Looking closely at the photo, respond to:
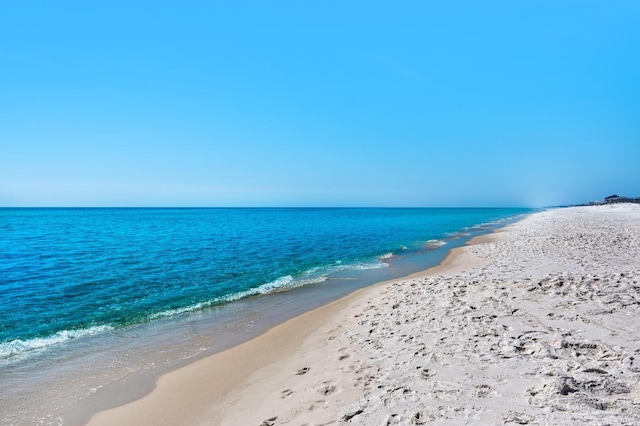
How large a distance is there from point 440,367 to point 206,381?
178 inches

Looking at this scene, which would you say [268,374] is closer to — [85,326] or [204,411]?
[204,411]

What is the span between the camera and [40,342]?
944 centimetres

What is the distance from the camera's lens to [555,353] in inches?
224

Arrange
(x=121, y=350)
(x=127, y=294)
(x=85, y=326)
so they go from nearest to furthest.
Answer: (x=121, y=350) → (x=85, y=326) → (x=127, y=294)

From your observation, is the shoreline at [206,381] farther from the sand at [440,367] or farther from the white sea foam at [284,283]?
the white sea foam at [284,283]

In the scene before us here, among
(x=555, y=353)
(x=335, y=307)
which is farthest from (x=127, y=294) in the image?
(x=555, y=353)

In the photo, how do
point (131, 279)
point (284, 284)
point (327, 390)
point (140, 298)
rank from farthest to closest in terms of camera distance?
point (131, 279), point (284, 284), point (140, 298), point (327, 390)

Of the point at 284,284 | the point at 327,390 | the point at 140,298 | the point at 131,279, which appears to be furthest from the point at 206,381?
the point at 131,279

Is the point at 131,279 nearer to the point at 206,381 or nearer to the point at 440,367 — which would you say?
the point at 206,381

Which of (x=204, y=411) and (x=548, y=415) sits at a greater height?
(x=548, y=415)

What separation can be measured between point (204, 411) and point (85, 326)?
724cm

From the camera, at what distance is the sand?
4.41 m

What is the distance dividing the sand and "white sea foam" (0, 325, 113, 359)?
4.55m

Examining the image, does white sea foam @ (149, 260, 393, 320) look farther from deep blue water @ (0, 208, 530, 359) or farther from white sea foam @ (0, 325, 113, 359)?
white sea foam @ (0, 325, 113, 359)
